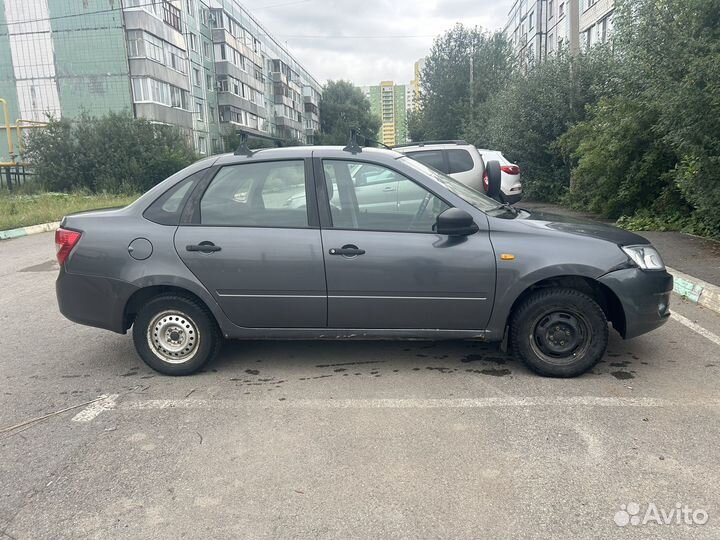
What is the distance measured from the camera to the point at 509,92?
18047mm

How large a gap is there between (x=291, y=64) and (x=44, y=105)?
4670 centimetres

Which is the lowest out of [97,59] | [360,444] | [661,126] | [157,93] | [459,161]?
[360,444]

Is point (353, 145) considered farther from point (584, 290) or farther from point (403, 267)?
point (584, 290)

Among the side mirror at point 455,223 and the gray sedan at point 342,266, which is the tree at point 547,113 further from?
the side mirror at point 455,223

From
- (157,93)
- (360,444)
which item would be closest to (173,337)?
(360,444)

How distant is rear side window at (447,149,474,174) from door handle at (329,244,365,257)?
288 inches

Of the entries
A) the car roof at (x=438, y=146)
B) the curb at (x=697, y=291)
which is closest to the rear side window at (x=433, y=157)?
the car roof at (x=438, y=146)

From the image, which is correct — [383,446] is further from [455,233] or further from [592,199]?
[592,199]

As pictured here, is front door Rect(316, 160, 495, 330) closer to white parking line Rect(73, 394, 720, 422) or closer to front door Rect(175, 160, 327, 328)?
front door Rect(175, 160, 327, 328)

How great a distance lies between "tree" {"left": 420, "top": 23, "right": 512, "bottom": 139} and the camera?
37188mm

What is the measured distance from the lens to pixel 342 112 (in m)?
80.1

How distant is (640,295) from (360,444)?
87.3 inches

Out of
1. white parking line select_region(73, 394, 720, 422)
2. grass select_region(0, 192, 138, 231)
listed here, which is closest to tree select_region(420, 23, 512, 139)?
grass select_region(0, 192, 138, 231)

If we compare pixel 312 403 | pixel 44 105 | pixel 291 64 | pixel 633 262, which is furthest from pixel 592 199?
pixel 291 64
